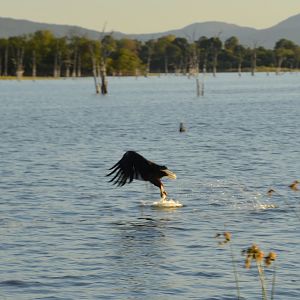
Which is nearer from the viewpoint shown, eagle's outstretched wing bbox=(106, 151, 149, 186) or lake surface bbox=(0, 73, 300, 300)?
lake surface bbox=(0, 73, 300, 300)

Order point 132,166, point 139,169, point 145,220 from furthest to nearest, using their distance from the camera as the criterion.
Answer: point 132,166 → point 139,169 → point 145,220

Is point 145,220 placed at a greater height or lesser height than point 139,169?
lesser

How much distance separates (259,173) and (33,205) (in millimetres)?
8541

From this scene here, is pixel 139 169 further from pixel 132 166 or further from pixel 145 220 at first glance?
pixel 145 220

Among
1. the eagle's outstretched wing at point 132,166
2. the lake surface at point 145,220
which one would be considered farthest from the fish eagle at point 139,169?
the lake surface at point 145,220

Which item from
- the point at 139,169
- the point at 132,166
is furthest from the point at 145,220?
the point at 132,166

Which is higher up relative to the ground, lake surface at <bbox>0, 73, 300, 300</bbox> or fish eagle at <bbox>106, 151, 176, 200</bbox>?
fish eagle at <bbox>106, 151, 176, 200</bbox>

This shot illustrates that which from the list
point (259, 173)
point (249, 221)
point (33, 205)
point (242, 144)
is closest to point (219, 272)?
point (249, 221)

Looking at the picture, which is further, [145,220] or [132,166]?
[132,166]

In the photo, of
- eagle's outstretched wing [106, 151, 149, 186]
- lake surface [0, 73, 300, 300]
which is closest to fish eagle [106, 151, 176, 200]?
eagle's outstretched wing [106, 151, 149, 186]

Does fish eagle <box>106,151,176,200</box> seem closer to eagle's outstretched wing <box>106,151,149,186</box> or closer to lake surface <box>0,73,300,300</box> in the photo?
eagle's outstretched wing <box>106,151,149,186</box>

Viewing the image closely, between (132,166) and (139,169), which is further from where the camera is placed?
(132,166)

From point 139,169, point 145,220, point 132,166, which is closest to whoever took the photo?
point 145,220

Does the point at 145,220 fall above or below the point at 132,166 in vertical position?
below
